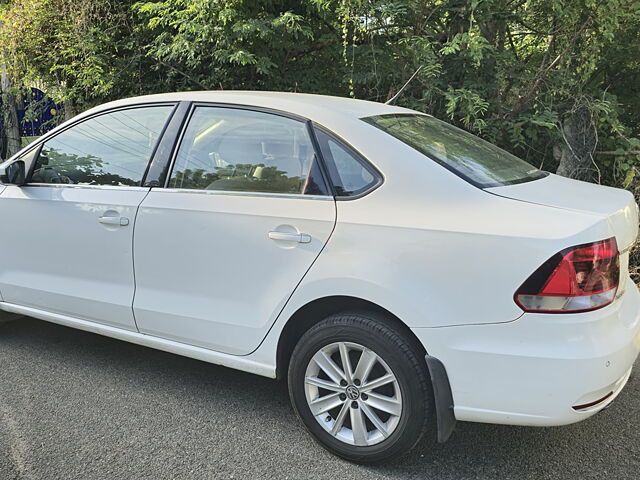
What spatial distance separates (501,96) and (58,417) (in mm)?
4688

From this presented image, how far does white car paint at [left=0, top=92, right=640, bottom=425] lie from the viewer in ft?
6.66

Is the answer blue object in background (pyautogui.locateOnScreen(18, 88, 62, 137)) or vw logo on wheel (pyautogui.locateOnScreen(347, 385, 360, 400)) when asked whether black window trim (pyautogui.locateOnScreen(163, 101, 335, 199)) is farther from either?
blue object in background (pyautogui.locateOnScreen(18, 88, 62, 137))

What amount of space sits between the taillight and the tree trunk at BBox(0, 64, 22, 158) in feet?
28.8

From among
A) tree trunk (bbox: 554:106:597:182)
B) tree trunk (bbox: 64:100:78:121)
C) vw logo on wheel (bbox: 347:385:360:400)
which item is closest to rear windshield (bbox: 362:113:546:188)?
vw logo on wheel (bbox: 347:385:360:400)

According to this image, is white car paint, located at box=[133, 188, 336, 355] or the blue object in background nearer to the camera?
white car paint, located at box=[133, 188, 336, 355]

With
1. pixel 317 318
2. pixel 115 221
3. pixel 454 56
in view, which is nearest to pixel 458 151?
pixel 317 318

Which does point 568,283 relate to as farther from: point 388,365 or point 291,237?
point 291,237

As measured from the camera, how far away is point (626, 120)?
581 centimetres

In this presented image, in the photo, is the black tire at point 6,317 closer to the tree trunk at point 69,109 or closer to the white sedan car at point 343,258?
the white sedan car at point 343,258

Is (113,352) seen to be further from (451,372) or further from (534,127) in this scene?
(534,127)

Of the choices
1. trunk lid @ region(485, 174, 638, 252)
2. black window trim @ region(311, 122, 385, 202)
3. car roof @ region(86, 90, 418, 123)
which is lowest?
trunk lid @ region(485, 174, 638, 252)

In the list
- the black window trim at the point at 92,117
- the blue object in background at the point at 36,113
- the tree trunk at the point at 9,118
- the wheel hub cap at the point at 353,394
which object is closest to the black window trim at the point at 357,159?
the wheel hub cap at the point at 353,394

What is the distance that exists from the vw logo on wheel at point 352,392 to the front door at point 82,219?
1301mm

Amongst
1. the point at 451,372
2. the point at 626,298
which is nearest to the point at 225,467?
the point at 451,372
